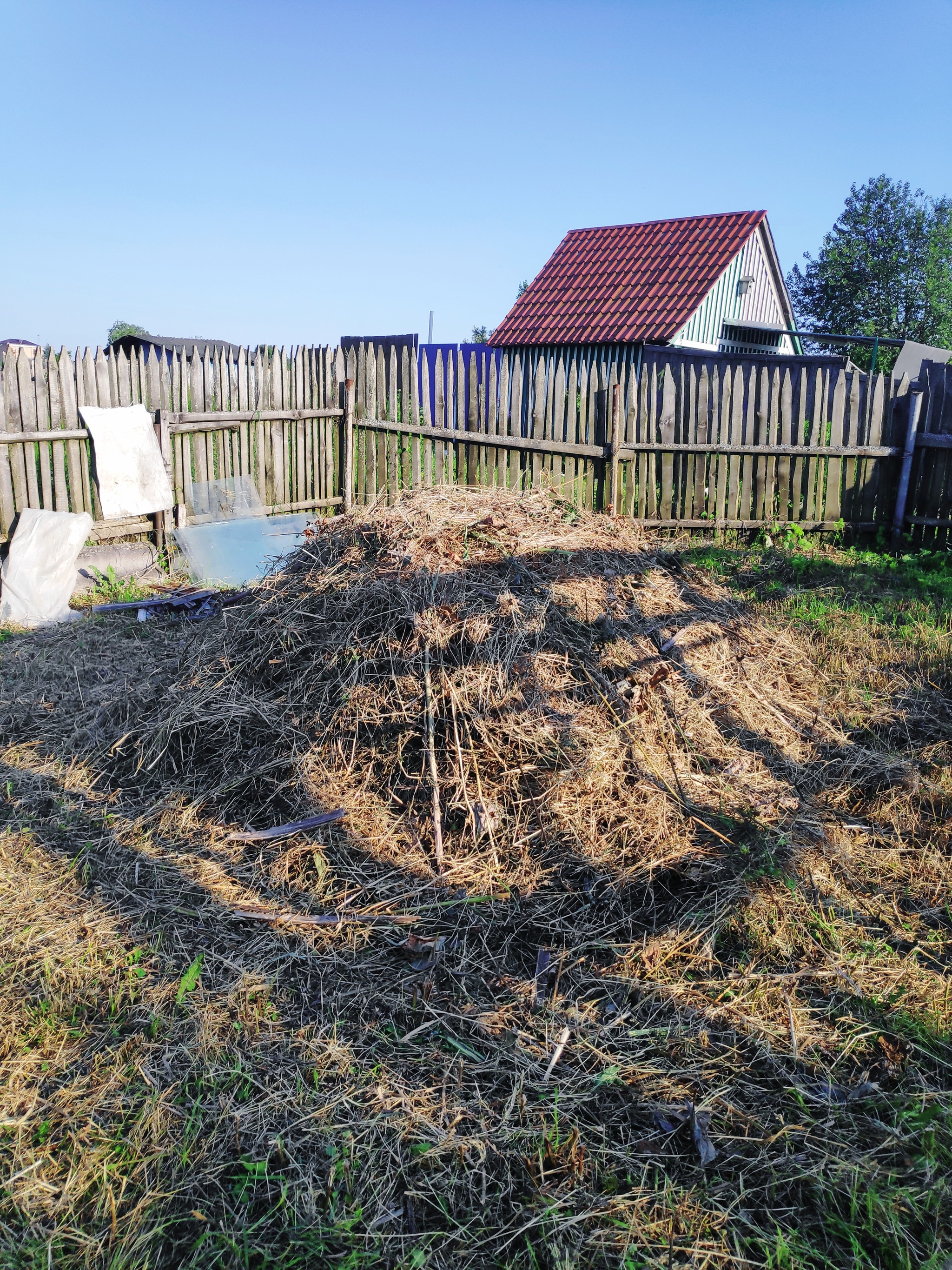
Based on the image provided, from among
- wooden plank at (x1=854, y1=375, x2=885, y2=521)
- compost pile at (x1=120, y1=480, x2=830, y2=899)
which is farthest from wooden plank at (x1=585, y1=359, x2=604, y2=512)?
compost pile at (x1=120, y1=480, x2=830, y2=899)

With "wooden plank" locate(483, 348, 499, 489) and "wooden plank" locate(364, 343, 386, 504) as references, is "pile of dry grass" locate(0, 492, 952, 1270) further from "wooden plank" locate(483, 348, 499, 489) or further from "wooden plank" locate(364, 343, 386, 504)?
"wooden plank" locate(364, 343, 386, 504)

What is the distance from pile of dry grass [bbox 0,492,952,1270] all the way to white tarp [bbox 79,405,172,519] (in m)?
3.66

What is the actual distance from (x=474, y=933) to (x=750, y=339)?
20.6 meters

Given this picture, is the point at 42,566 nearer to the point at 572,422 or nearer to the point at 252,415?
the point at 252,415

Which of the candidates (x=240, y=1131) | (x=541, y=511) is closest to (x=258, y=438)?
(x=541, y=511)

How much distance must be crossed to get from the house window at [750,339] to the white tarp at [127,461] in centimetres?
1363

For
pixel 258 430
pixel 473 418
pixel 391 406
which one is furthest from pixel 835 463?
pixel 258 430

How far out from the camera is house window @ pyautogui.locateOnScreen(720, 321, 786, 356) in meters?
19.1

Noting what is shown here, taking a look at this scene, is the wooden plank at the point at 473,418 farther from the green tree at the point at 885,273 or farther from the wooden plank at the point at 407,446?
the green tree at the point at 885,273

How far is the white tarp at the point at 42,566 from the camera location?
7176 mm

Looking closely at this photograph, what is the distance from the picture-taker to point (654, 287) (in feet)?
57.1

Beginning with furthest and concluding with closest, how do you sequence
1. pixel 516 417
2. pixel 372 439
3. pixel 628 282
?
1. pixel 628 282
2. pixel 372 439
3. pixel 516 417

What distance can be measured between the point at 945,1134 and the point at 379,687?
2551 millimetres

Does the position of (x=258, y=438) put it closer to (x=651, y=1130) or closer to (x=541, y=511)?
(x=541, y=511)
